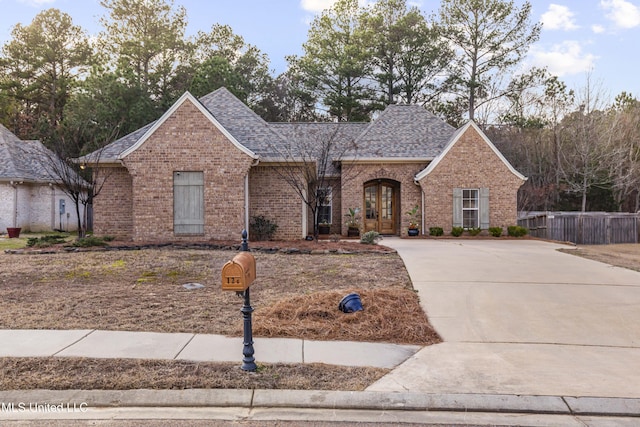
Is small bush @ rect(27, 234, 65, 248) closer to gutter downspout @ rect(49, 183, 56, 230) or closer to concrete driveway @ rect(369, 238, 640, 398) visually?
gutter downspout @ rect(49, 183, 56, 230)

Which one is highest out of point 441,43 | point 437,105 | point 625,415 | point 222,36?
point 222,36

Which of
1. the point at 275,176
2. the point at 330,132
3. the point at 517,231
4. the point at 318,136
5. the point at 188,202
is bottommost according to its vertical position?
the point at 517,231

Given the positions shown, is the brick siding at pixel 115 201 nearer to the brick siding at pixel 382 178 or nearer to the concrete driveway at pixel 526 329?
the brick siding at pixel 382 178

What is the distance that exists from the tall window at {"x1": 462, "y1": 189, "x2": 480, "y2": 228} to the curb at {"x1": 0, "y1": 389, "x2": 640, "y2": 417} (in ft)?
53.2

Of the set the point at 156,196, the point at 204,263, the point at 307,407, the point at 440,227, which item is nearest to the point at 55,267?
the point at 204,263

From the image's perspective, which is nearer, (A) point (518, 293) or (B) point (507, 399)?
(B) point (507, 399)

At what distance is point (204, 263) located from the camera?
38.3 feet

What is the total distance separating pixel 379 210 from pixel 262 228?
20.8 ft

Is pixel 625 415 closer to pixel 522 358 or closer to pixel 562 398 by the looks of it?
pixel 562 398

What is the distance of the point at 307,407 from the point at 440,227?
16.7 meters

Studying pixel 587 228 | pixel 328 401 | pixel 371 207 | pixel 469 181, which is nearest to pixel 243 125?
pixel 371 207

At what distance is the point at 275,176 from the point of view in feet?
59.8

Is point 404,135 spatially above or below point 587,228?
above

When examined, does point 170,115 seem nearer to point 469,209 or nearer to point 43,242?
point 43,242
